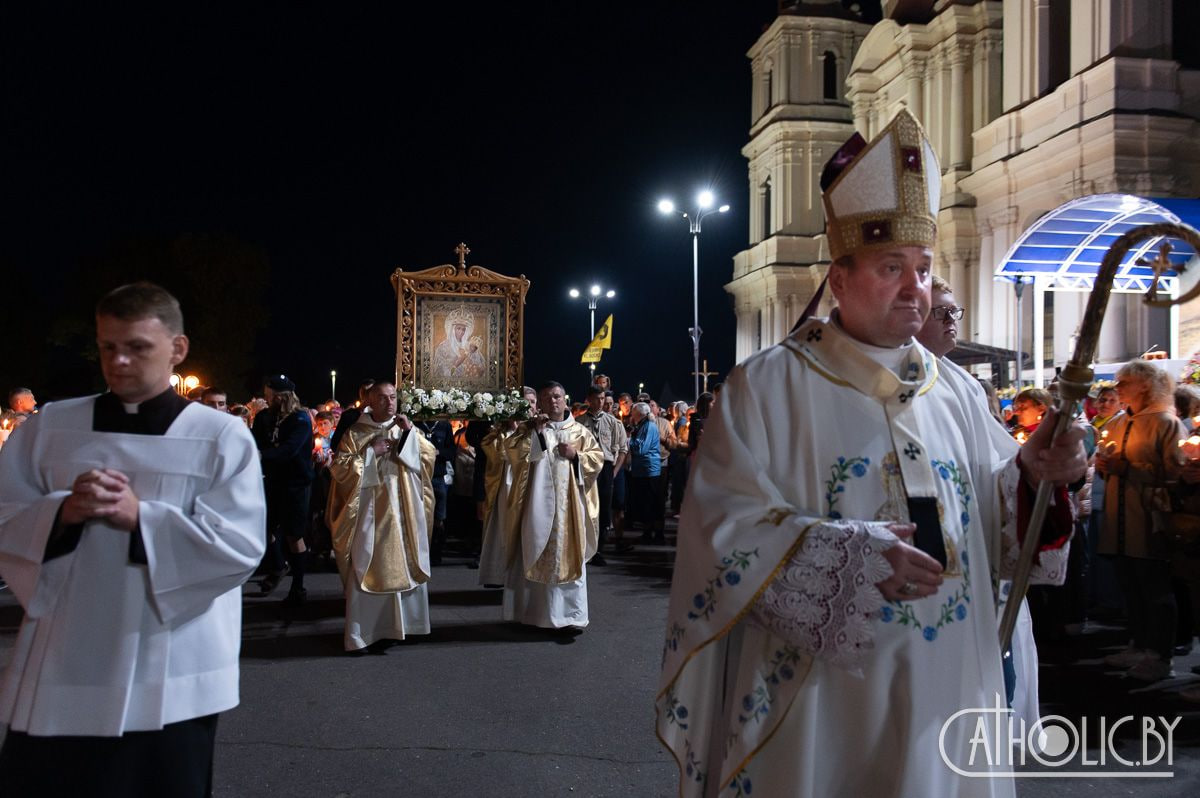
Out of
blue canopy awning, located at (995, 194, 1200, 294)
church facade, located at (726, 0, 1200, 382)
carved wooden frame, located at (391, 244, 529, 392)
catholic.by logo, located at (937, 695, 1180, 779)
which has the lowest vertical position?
catholic.by logo, located at (937, 695, 1180, 779)

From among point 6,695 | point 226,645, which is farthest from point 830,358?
point 6,695

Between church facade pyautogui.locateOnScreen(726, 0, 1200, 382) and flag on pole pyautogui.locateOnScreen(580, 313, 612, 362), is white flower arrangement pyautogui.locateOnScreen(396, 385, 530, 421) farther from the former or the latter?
flag on pole pyautogui.locateOnScreen(580, 313, 612, 362)

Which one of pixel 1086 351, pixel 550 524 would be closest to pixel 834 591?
pixel 1086 351

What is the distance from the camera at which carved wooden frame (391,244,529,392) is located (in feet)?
33.2

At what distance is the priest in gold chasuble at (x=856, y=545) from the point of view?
2254 millimetres

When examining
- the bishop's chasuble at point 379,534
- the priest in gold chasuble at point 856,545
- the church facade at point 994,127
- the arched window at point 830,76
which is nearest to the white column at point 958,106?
the church facade at point 994,127

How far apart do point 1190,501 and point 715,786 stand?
5224 mm

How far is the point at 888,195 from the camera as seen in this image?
2520 mm

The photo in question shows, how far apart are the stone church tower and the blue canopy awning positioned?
30.4m

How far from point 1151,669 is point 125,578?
255 inches

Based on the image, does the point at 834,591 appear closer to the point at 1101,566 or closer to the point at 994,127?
the point at 1101,566

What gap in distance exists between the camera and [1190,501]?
20.3 ft

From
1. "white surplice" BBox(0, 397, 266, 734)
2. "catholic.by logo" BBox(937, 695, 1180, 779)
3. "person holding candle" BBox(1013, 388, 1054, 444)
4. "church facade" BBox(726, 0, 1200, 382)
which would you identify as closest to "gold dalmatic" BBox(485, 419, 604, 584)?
"person holding candle" BBox(1013, 388, 1054, 444)

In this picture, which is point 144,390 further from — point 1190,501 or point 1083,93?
point 1083,93
